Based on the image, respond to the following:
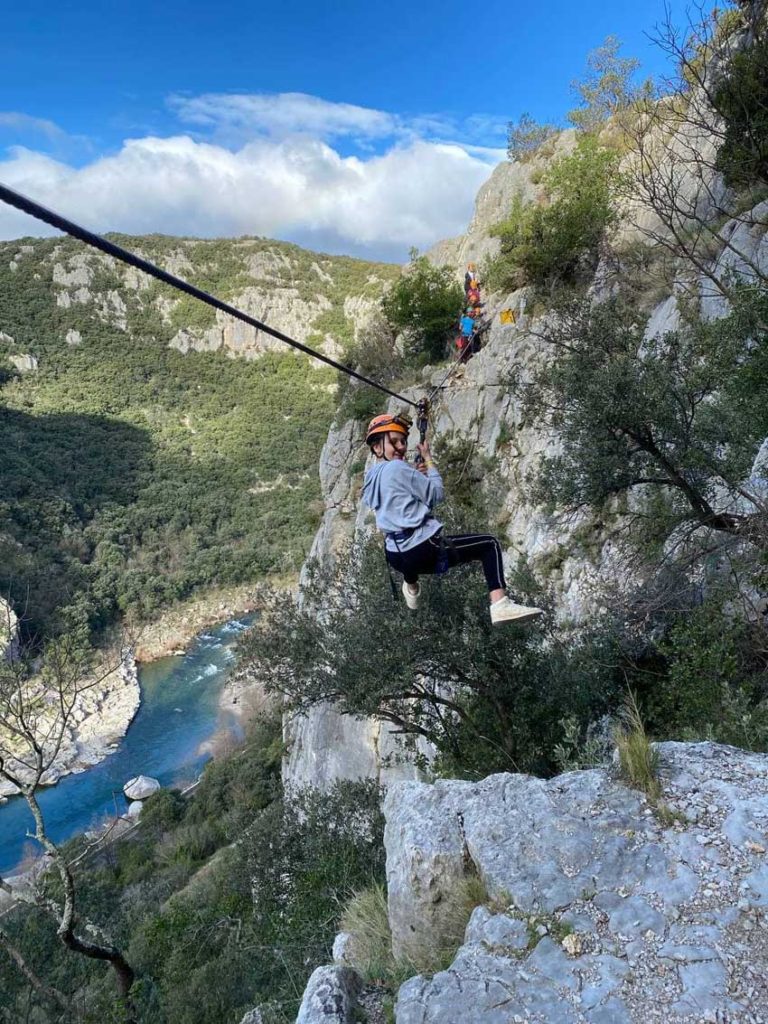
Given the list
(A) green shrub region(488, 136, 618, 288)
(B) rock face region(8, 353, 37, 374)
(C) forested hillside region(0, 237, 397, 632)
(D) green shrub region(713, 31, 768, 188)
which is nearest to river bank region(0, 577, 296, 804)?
(C) forested hillside region(0, 237, 397, 632)

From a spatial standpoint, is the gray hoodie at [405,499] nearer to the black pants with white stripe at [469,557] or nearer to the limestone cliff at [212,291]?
the black pants with white stripe at [469,557]

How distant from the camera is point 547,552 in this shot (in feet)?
38.8

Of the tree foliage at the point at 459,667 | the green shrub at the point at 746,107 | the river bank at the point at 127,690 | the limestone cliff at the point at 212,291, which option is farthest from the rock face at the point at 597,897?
the limestone cliff at the point at 212,291

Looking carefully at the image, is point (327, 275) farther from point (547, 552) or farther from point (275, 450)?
point (547, 552)

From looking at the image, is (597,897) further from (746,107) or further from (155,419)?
(155,419)

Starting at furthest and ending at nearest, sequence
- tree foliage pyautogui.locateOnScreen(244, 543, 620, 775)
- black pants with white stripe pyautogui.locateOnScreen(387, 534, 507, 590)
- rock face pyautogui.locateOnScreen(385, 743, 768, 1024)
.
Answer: tree foliage pyautogui.locateOnScreen(244, 543, 620, 775), black pants with white stripe pyautogui.locateOnScreen(387, 534, 507, 590), rock face pyautogui.locateOnScreen(385, 743, 768, 1024)

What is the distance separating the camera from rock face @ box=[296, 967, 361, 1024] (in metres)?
2.94

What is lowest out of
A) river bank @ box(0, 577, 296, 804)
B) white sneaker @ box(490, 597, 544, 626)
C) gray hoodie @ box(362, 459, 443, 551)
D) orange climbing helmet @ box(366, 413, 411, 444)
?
river bank @ box(0, 577, 296, 804)

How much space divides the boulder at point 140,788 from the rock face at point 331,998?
34.1 meters

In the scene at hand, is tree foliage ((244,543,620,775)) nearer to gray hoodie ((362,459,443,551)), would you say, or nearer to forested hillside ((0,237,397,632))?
gray hoodie ((362,459,443,551))

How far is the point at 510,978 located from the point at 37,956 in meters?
14.9

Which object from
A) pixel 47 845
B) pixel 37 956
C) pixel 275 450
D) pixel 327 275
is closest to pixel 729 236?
pixel 47 845

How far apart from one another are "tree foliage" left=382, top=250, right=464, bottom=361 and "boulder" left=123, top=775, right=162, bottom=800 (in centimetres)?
2839

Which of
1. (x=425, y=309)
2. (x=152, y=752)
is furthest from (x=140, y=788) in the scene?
(x=425, y=309)
